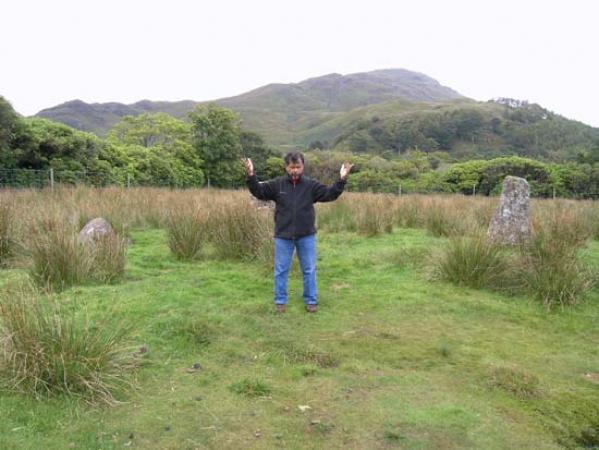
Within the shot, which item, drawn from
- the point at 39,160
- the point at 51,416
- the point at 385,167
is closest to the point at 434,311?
the point at 51,416

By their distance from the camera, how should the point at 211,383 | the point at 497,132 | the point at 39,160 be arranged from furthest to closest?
the point at 497,132
the point at 39,160
the point at 211,383

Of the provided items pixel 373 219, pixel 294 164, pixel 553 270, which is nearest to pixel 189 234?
pixel 294 164

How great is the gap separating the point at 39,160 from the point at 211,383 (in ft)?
51.1

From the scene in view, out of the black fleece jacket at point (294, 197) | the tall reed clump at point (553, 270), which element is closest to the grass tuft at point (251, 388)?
the black fleece jacket at point (294, 197)

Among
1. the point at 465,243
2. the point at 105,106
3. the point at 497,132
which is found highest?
the point at 105,106

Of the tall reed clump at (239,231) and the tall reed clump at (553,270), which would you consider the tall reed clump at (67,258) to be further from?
the tall reed clump at (553,270)

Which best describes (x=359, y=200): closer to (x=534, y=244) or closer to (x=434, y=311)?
(x=534, y=244)

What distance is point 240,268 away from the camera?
21.6 feet

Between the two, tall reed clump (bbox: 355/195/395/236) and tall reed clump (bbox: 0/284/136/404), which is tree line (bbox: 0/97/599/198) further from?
tall reed clump (bbox: 0/284/136/404)

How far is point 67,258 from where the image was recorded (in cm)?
525

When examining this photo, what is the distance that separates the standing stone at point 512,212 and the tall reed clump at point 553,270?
1.97 meters

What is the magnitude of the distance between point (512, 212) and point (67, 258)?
6.51 m

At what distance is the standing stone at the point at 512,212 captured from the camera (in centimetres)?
816

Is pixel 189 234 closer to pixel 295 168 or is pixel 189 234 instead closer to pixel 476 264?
pixel 295 168
